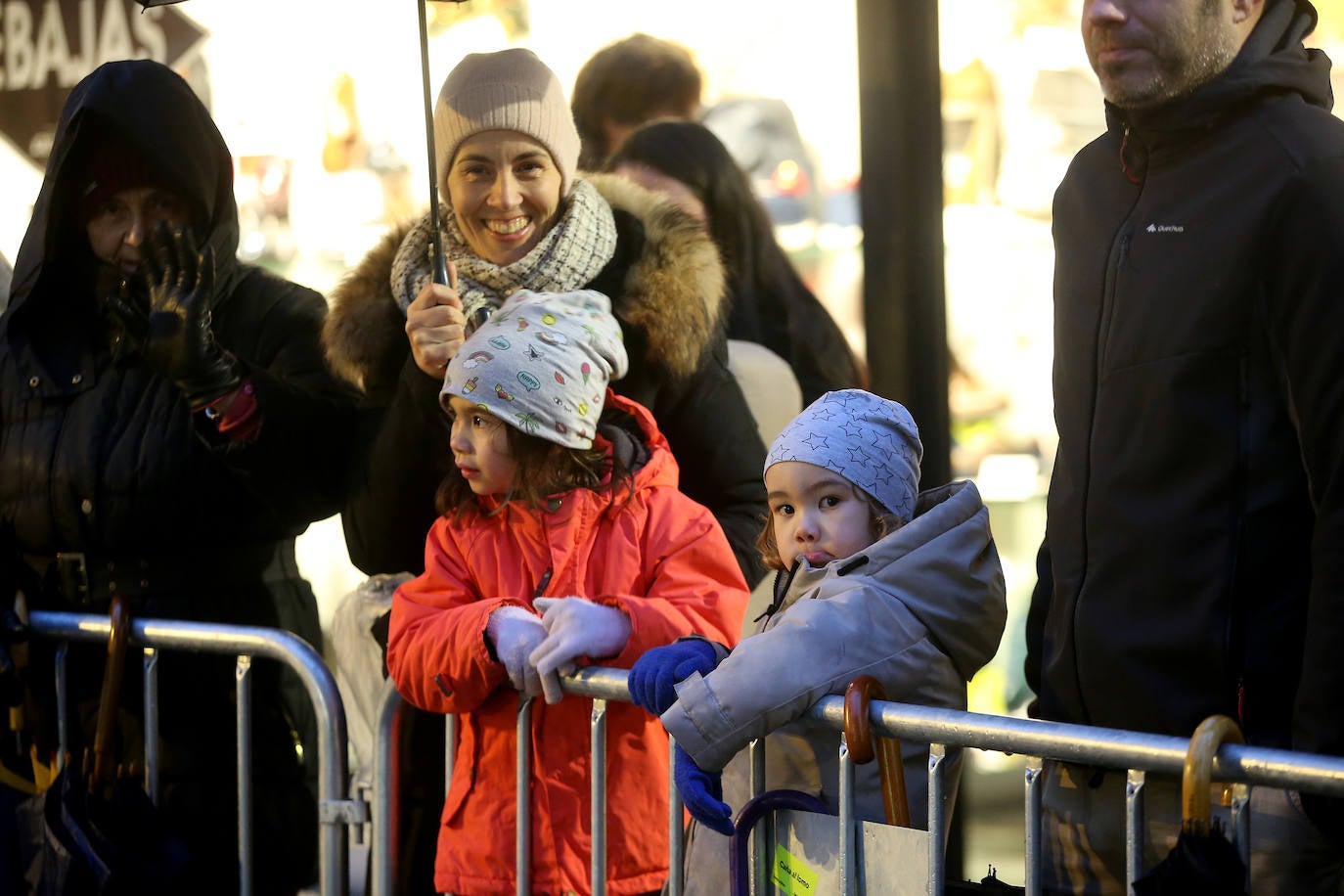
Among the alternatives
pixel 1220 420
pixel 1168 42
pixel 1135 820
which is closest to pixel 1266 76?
pixel 1168 42

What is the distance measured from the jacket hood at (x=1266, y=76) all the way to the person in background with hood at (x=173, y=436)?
2138 mm

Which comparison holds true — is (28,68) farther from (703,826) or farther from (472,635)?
(703,826)

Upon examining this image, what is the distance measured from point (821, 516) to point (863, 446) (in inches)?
5.6

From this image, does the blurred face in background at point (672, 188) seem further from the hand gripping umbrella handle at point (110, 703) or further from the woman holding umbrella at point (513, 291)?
the hand gripping umbrella handle at point (110, 703)

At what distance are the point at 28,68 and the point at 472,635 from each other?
135 inches

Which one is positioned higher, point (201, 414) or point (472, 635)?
point (201, 414)

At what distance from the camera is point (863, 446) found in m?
2.95

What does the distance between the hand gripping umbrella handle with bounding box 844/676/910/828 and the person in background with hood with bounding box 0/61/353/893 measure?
1775 mm

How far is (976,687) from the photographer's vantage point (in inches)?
167

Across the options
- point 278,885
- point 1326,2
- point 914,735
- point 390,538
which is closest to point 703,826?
point 914,735

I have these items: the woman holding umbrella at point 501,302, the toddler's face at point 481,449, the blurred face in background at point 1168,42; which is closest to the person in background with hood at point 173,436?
the woman holding umbrella at point 501,302

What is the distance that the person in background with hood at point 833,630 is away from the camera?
270cm

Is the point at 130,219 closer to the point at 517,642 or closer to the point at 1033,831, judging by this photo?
the point at 517,642

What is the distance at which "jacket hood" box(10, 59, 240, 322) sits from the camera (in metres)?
4.18
